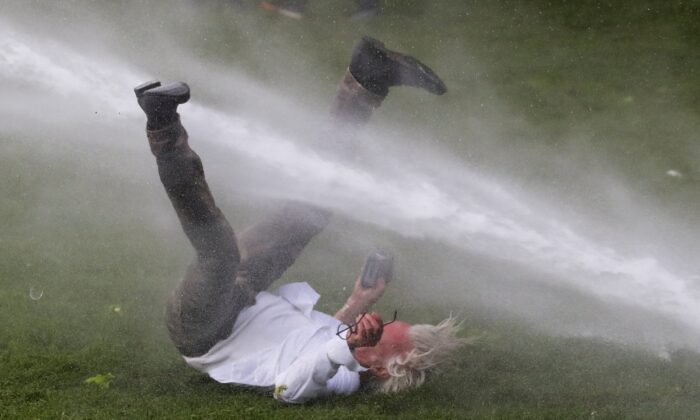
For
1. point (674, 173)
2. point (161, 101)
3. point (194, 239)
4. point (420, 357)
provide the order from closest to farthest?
1. point (161, 101)
2. point (194, 239)
3. point (420, 357)
4. point (674, 173)

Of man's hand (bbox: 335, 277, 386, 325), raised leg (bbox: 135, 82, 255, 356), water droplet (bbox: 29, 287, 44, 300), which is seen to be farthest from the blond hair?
water droplet (bbox: 29, 287, 44, 300)

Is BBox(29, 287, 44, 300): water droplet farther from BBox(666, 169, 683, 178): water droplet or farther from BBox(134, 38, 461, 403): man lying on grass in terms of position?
BBox(666, 169, 683, 178): water droplet

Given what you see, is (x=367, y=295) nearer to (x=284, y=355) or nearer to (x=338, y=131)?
(x=284, y=355)

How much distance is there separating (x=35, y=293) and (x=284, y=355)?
1.89 meters

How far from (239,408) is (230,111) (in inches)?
138

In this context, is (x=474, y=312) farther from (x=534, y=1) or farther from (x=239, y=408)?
(x=534, y=1)

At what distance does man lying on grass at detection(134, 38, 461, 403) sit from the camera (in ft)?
15.6

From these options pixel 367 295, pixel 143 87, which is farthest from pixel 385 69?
pixel 143 87

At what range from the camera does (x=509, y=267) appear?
6.68 metres

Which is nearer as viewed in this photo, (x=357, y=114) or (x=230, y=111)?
(x=357, y=114)

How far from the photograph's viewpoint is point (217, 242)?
4.91 metres

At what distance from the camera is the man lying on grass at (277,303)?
4.76 m

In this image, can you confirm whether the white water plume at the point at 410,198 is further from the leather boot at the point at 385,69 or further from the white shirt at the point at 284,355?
the white shirt at the point at 284,355

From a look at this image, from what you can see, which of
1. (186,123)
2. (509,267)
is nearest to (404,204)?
(509,267)
